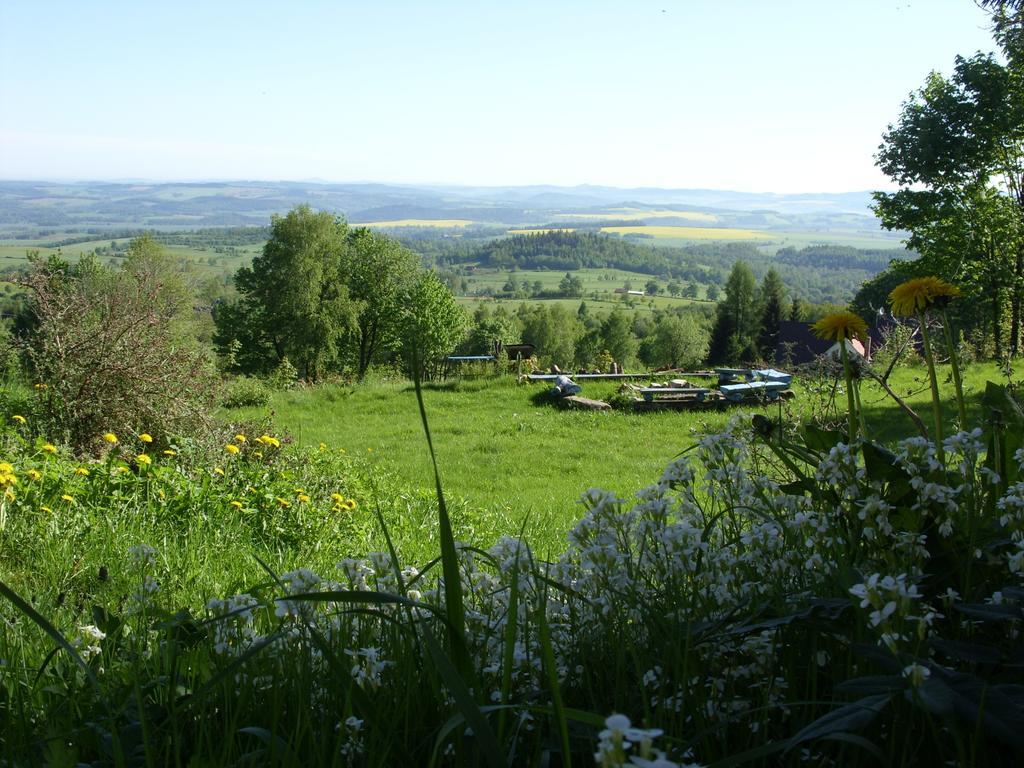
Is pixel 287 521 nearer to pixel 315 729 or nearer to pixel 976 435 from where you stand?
pixel 315 729

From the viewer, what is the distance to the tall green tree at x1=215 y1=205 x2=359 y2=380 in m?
37.4

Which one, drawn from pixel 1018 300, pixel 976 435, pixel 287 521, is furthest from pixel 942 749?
pixel 1018 300

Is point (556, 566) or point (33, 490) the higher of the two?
point (556, 566)

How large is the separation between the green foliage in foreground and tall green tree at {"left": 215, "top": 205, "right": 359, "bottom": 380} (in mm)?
36573

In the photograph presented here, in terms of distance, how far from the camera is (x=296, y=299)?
37.3 metres

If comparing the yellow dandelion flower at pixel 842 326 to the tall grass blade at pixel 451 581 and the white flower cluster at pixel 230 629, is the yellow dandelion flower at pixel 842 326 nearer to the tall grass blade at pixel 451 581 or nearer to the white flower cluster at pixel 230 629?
the tall grass blade at pixel 451 581

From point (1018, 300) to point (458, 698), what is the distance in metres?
25.6

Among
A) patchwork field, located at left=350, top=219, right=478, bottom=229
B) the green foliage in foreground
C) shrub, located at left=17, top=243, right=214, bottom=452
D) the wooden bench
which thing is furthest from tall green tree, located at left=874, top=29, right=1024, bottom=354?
patchwork field, located at left=350, top=219, right=478, bottom=229

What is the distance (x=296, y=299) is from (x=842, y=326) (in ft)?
122

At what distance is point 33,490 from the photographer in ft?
13.9

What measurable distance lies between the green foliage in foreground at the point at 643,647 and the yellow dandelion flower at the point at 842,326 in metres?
0.35

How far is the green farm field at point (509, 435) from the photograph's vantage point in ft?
25.2

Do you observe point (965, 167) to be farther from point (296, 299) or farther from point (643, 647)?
point (296, 299)

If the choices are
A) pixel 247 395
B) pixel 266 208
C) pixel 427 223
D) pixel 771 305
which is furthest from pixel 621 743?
pixel 427 223
